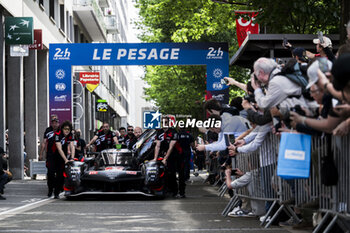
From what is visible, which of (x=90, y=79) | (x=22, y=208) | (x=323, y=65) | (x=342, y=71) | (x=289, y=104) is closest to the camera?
(x=342, y=71)

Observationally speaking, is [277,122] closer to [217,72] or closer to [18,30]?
[217,72]

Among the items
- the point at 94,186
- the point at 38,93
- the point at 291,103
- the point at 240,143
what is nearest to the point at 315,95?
the point at 291,103

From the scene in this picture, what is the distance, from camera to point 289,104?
26.9ft

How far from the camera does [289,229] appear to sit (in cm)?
859

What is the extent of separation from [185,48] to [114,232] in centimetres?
1690

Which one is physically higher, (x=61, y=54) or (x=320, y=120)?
(x=61, y=54)

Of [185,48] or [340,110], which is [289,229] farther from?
[185,48]

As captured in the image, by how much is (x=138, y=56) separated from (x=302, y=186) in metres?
17.7

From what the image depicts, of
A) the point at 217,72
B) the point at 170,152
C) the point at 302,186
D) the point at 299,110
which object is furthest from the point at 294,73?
the point at 217,72

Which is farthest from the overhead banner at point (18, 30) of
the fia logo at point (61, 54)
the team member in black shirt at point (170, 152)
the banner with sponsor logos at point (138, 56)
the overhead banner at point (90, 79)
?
the overhead banner at point (90, 79)

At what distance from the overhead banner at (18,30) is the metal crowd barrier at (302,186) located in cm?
1380

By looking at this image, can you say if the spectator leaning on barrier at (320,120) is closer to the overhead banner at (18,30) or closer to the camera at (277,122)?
the camera at (277,122)

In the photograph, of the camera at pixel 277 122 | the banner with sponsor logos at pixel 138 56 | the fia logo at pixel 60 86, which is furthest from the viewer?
the fia logo at pixel 60 86

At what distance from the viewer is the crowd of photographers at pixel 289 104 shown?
6.30 meters
